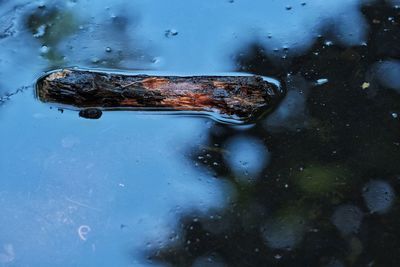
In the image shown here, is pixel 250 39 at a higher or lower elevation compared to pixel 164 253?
higher

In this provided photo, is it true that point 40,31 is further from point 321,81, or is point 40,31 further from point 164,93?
point 321,81

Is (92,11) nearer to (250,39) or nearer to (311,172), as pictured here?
(250,39)

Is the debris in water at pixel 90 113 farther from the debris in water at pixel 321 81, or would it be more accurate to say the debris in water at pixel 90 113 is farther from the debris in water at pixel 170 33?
the debris in water at pixel 321 81

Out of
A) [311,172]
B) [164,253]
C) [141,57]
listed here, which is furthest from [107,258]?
[141,57]

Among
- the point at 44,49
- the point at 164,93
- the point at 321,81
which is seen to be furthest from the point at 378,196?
the point at 44,49

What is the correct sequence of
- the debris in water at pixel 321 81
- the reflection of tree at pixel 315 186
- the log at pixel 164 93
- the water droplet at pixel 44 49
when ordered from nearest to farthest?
the reflection of tree at pixel 315 186 → the log at pixel 164 93 → the debris in water at pixel 321 81 → the water droplet at pixel 44 49

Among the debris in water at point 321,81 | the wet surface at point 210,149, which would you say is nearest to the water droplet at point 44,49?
the wet surface at point 210,149
